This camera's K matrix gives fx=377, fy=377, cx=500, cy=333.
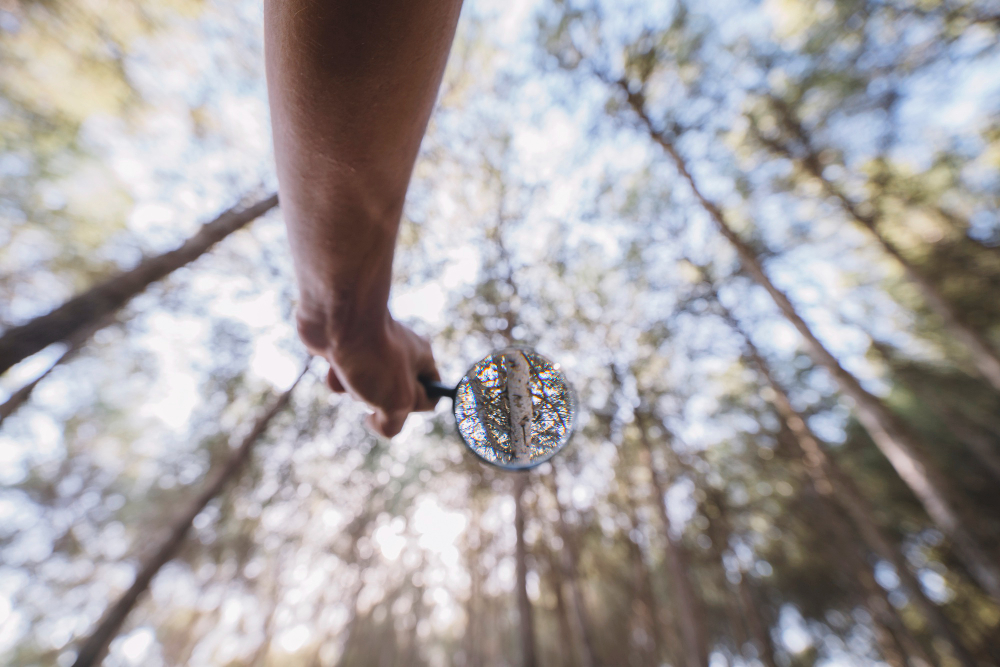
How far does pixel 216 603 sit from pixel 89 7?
23043 millimetres

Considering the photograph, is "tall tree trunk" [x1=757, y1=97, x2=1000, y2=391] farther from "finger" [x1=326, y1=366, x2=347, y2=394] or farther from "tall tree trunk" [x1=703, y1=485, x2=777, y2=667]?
"finger" [x1=326, y1=366, x2=347, y2=394]

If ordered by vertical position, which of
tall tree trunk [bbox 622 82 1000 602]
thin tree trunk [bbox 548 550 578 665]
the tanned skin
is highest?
the tanned skin

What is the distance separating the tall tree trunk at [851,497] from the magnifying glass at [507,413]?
9373mm

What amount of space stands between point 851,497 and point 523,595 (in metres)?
6.93

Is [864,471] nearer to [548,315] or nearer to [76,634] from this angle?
[548,315]

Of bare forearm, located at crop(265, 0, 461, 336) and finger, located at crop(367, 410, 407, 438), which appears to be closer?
bare forearm, located at crop(265, 0, 461, 336)

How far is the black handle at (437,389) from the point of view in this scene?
1.20 metres

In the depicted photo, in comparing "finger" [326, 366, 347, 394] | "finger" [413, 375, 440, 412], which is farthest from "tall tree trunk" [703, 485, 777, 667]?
"finger" [326, 366, 347, 394]

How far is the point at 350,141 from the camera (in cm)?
67

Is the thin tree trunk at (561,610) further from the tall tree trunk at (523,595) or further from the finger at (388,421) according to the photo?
the finger at (388,421)

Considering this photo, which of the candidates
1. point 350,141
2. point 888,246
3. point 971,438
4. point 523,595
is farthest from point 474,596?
point 350,141

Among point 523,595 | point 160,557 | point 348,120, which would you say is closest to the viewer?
point 348,120

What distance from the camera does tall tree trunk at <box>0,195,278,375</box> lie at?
3.44 metres

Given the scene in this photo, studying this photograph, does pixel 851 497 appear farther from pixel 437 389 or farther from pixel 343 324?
pixel 343 324
